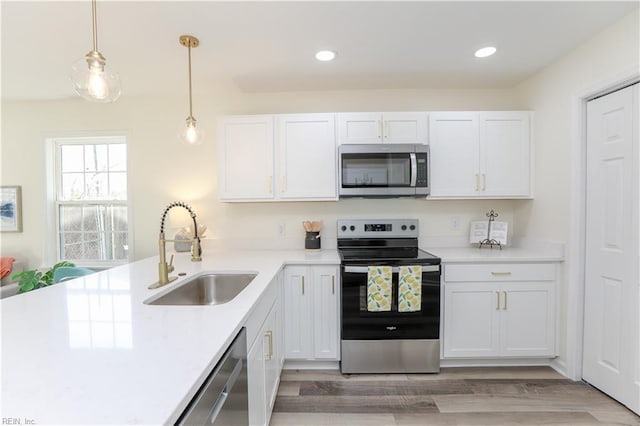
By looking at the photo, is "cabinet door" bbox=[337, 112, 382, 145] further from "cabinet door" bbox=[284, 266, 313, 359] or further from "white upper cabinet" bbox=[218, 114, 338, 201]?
"cabinet door" bbox=[284, 266, 313, 359]

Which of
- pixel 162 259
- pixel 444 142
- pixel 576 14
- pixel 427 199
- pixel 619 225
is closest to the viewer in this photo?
pixel 162 259

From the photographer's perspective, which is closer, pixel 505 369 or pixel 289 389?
pixel 289 389

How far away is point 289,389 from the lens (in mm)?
2037

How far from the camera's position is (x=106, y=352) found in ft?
2.64

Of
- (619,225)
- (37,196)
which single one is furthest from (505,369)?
(37,196)

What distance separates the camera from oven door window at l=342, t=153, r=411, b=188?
2441 mm

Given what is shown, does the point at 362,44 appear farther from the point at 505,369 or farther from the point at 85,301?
the point at 505,369

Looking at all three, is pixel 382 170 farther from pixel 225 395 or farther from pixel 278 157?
pixel 225 395

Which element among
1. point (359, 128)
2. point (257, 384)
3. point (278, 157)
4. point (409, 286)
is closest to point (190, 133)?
point (278, 157)

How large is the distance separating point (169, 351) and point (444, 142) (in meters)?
2.53

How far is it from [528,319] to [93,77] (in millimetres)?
3180

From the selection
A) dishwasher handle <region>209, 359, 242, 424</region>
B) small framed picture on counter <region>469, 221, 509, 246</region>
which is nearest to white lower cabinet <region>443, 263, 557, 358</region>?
small framed picture on counter <region>469, 221, 509, 246</region>

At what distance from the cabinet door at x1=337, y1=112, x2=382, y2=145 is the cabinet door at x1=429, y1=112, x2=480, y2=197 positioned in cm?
51

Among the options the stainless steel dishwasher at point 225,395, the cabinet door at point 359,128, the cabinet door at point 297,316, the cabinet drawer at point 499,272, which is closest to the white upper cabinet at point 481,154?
the cabinet door at point 359,128
